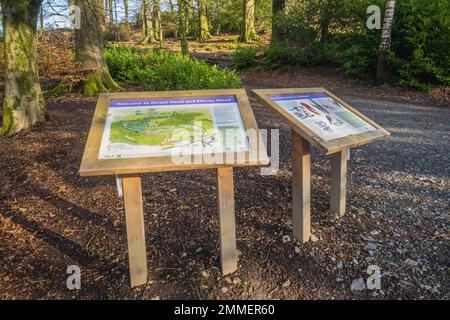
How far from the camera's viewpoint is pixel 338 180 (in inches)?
133

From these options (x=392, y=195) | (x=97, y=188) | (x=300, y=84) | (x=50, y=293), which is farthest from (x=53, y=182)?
(x=300, y=84)

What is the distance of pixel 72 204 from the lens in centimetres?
386

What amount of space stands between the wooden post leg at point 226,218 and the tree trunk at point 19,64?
4404 millimetres

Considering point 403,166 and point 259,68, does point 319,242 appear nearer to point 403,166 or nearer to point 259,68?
point 403,166

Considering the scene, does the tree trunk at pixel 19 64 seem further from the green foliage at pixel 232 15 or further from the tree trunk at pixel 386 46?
the green foliage at pixel 232 15

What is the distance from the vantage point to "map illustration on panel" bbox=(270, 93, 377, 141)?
2.84 m

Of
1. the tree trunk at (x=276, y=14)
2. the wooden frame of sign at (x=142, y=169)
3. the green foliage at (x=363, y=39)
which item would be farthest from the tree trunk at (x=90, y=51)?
the tree trunk at (x=276, y=14)

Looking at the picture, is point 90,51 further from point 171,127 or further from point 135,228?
point 135,228

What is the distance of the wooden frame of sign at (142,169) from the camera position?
2.26 metres

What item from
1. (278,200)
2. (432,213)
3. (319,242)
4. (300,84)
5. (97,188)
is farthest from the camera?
(300,84)

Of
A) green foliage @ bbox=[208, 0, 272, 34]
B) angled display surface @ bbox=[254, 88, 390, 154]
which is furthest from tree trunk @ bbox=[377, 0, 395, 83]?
green foliage @ bbox=[208, 0, 272, 34]

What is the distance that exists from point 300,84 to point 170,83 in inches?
192

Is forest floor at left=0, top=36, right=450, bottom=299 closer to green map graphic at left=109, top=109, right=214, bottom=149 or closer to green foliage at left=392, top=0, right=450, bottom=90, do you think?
green map graphic at left=109, top=109, right=214, bottom=149

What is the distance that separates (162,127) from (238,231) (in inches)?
47.5
